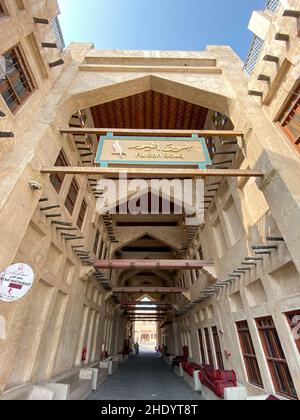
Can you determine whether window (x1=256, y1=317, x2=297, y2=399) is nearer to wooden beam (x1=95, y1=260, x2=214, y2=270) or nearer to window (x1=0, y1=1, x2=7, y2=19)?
wooden beam (x1=95, y1=260, x2=214, y2=270)

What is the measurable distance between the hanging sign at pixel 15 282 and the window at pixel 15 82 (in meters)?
3.97

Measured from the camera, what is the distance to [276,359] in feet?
17.9

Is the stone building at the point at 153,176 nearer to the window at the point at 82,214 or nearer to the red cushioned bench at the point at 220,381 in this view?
the window at the point at 82,214

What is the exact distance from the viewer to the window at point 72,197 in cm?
837

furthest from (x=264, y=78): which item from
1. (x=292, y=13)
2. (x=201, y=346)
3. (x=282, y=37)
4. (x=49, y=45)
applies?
(x=201, y=346)

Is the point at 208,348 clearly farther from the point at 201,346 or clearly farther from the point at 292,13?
the point at 292,13

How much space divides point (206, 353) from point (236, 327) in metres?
4.71

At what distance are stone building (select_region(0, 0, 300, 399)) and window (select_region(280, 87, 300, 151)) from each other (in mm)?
34

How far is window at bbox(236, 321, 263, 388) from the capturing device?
6.33 meters

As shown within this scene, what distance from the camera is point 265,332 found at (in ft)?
19.8

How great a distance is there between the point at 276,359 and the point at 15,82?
9.48 meters

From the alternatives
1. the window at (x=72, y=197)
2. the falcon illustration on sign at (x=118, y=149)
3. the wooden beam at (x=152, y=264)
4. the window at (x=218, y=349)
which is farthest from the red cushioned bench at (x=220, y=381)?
the window at (x=72, y=197)

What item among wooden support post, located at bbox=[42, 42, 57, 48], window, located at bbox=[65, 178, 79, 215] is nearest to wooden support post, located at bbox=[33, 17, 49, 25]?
wooden support post, located at bbox=[42, 42, 57, 48]

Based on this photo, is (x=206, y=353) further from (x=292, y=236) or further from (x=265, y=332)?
(x=292, y=236)
